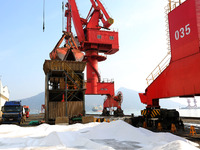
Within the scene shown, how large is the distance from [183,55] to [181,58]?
27cm

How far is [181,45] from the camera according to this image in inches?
524

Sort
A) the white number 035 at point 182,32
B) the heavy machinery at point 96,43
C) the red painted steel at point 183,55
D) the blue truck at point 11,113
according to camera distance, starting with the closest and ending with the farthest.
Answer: the red painted steel at point 183,55 < the white number 035 at point 182,32 < the blue truck at point 11,113 < the heavy machinery at point 96,43

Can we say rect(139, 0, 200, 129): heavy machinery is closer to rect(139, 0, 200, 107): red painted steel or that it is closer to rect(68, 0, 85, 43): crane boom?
rect(139, 0, 200, 107): red painted steel

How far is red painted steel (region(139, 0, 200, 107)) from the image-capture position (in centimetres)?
1188

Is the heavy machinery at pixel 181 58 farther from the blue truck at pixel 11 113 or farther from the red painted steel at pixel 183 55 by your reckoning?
the blue truck at pixel 11 113

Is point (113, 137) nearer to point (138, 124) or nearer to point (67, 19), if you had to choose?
point (138, 124)

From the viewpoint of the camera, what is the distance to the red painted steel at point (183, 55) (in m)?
11.9

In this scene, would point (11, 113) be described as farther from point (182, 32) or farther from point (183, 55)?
point (182, 32)

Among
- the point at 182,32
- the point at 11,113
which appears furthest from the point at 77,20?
the point at 182,32

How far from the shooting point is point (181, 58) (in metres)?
13.3

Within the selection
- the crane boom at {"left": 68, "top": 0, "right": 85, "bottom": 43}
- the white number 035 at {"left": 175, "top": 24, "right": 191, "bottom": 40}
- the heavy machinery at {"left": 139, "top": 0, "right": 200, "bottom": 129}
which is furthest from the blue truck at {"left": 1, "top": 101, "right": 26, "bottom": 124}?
the crane boom at {"left": 68, "top": 0, "right": 85, "bottom": 43}

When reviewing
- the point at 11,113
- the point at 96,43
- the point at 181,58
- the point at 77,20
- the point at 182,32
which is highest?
the point at 77,20

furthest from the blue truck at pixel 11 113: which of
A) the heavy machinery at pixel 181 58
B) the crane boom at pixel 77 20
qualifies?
the crane boom at pixel 77 20

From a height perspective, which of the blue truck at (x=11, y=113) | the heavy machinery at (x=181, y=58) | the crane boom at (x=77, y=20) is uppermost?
the crane boom at (x=77, y=20)
